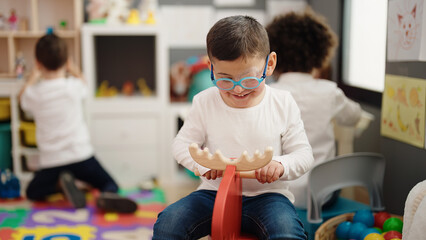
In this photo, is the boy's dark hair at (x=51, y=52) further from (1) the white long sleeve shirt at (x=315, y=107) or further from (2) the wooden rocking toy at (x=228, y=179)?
(2) the wooden rocking toy at (x=228, y=179)

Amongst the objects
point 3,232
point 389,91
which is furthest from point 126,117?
point 389,91

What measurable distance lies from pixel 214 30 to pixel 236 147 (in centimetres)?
30

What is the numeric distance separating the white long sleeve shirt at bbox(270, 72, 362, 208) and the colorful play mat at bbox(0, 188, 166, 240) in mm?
835

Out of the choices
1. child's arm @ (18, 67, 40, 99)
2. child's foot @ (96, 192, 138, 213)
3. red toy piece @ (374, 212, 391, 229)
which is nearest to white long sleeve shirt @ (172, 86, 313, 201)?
red toy piece @ (374, 212, 391, 229)

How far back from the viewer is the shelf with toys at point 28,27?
2959mm

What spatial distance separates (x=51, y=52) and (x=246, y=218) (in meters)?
1.71

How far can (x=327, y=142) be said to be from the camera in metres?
1.75

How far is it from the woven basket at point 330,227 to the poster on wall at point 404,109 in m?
0.35

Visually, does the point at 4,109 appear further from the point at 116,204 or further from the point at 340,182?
the point at 340,182

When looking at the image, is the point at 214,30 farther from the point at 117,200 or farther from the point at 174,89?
the point at 174,89

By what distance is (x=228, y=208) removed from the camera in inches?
41.9

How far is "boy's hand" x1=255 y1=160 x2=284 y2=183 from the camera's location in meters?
1.13

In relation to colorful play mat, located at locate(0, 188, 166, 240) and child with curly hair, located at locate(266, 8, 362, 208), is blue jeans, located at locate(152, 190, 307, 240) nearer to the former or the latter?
child with curly hair, located at locate(266, 8, 362, 208)

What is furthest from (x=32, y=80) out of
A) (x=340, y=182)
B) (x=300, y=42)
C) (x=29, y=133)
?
(x=340, y=182)
